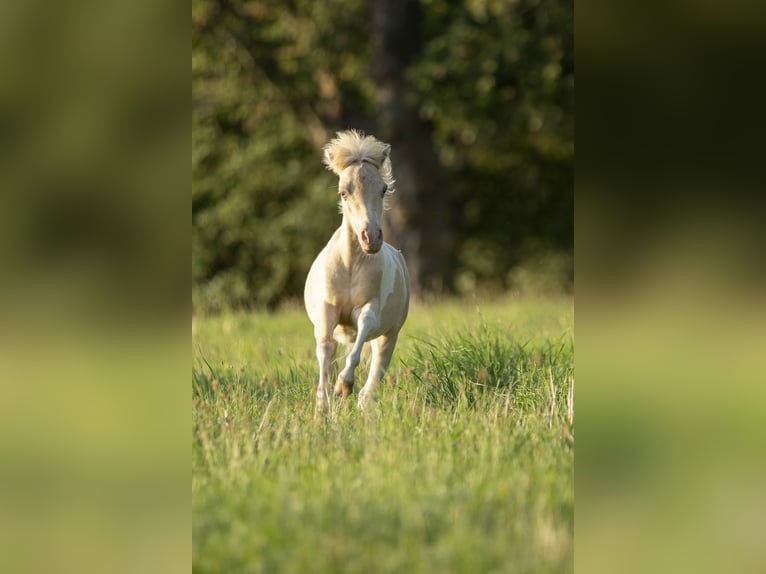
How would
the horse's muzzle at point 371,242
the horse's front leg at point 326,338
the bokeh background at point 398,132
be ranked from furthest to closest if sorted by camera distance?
the bokeh background at point 398,132 → the horse's front leg at point 326,338 → the horse's muzzle at point 371,242

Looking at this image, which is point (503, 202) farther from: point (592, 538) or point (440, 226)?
point (592, 538)

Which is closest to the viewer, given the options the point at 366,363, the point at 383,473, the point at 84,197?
the point at 84,197

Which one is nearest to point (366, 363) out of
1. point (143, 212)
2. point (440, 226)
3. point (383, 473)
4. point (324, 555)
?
point (383, 473)

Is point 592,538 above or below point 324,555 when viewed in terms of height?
A: above

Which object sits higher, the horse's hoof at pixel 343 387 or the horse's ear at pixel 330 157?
the horse's ear at pixel 330 157

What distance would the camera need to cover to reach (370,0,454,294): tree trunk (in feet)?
49.4

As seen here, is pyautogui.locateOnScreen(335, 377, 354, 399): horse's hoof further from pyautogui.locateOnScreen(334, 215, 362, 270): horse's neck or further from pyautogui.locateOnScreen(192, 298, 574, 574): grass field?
pyautogui.locateOnScreen(334, 215, 362, 270): horse's neck

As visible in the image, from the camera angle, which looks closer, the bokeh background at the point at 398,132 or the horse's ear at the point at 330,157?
the horse's ear at the point at 330,157

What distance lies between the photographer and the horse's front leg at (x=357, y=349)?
5.08 meters

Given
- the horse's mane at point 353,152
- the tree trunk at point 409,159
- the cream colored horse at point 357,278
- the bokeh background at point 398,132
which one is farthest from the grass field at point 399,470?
the tree trunk at point 409,159

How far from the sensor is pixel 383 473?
3.45 metres

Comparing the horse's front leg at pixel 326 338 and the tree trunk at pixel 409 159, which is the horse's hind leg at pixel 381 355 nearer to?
the horse's front leg at pixel 326 338

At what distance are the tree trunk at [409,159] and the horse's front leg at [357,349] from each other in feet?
30.8

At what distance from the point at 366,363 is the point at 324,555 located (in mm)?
3737
